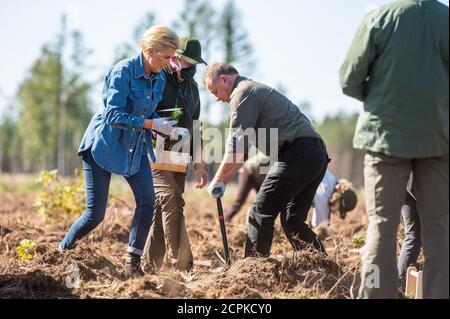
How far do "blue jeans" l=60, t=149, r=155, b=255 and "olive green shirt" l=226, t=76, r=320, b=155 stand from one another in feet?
2.32

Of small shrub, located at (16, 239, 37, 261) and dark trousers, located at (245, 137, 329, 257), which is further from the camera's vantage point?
small shrub, located at (16, 239, 37, 261)

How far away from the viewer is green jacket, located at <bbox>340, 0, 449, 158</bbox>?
10.7 feet

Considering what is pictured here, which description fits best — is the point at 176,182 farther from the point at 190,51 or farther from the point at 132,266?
the point at 190,51

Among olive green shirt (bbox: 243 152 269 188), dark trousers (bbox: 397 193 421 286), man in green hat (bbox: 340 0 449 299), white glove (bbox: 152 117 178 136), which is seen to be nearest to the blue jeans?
white glove (bbox: 152 117 178 136)

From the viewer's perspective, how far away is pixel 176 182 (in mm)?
5434

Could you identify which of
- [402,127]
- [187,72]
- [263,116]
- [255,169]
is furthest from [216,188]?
[255,169]


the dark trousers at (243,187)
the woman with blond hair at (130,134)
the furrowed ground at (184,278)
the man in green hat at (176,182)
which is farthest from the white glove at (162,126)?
the dark trousers at (243,187)

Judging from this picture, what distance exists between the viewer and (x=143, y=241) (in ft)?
15.0

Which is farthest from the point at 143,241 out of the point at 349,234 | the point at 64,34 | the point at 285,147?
the point at 64,34

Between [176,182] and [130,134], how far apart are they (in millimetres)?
1062

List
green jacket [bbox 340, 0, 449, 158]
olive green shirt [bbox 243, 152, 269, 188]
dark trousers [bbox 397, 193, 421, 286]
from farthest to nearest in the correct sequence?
olive green shirt [bbox 243, 152, 269, 188], dark trousers [bbox 397, 193, 421, 286], green jacket [bbox 340, 0, 449, 158]

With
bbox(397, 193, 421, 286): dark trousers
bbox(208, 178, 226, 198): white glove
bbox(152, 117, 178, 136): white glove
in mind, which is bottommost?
bbox(397, 193, 421, 286): dark trousers

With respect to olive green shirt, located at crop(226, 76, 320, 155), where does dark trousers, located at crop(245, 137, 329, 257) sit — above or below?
below

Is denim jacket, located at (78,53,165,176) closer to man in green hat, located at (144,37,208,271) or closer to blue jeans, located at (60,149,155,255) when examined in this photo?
blue jeans, located at (60,149,155,255)
